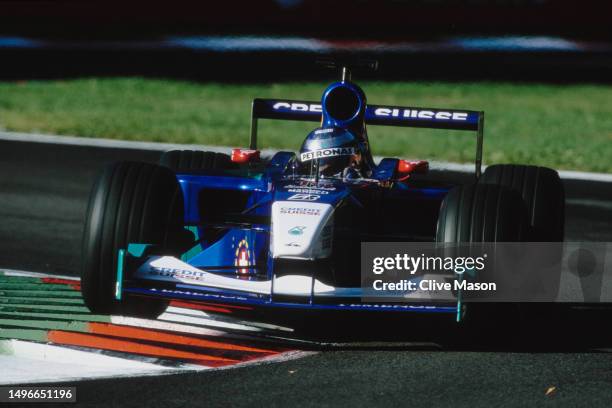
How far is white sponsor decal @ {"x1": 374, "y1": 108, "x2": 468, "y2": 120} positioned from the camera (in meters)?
8.09

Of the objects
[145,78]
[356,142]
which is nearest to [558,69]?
[145,78]

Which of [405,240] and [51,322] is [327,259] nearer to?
[405,240]

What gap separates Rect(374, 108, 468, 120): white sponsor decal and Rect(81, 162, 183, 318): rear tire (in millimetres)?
1632

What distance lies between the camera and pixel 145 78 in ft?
65.6

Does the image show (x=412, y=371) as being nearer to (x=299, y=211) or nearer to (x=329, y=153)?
(x=299, y=211)

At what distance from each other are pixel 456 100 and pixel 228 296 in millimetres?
13236

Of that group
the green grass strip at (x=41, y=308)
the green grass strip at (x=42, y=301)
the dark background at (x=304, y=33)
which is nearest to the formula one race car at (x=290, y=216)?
the green grass strip at (x=41, y=308)

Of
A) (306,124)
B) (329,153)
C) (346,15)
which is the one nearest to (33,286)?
(329,153)

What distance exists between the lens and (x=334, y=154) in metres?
7.50

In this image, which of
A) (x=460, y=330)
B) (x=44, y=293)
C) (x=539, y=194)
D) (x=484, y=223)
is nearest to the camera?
(x=484, y=223)

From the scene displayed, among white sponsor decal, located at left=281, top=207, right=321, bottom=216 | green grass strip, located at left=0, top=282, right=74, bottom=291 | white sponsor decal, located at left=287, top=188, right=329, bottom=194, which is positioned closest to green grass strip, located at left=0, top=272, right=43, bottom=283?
green grass strip, located at left=0, top=282, right=74, bottom=291

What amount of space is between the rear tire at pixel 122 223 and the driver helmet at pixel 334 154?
0.85 m

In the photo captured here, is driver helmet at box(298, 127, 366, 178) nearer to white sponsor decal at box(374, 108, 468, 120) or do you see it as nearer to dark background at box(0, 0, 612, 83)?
white sponsor decal at box(374, 108, 468, 120)

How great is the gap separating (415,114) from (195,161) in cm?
138
